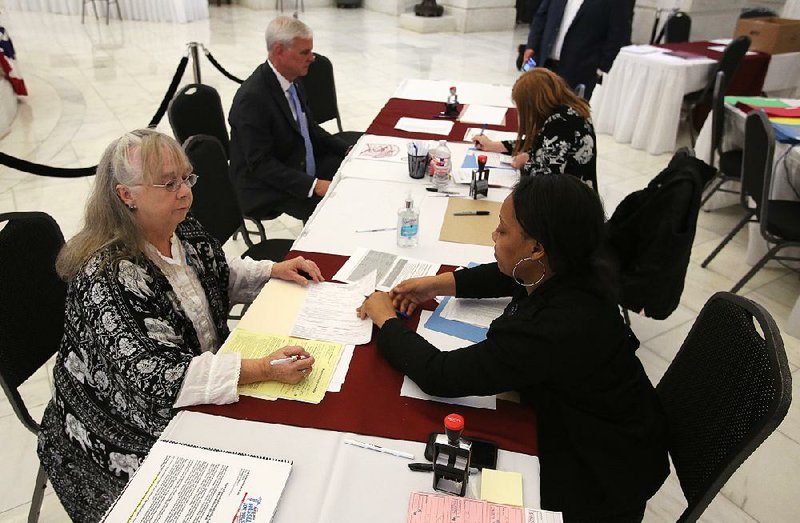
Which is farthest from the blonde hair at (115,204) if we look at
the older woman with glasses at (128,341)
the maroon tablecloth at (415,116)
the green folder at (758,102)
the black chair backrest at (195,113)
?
the green folder at (758,102)

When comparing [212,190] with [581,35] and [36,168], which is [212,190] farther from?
[581,35]

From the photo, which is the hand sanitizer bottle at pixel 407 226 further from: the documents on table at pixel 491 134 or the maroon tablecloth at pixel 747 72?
the maroon tablecloth at pixel 747 72

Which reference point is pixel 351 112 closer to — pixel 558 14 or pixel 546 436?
pixel 558 14

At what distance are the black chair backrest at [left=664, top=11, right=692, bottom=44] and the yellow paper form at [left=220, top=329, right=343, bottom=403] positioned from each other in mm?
6758

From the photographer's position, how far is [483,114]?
363cm

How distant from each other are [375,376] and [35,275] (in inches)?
39.5

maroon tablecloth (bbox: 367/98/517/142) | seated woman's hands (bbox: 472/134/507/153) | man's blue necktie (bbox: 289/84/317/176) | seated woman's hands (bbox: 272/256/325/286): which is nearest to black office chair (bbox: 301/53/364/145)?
maroon tablecloth (bbox: 367/98/517/142)

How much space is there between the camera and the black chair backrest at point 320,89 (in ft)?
13.0

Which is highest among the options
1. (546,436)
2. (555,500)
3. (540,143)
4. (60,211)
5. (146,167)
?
(146,167)

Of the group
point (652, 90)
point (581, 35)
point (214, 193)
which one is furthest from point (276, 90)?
point (652, 90)

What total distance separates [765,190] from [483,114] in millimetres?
1650

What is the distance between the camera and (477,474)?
3.88ft

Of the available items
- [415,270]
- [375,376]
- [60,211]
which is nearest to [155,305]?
[375,376]

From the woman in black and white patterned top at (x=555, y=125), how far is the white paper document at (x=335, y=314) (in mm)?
1175
